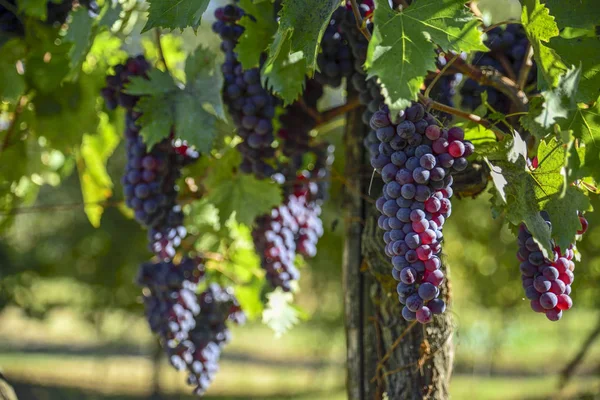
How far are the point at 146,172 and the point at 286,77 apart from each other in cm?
56

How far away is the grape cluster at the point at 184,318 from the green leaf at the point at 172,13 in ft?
3.20

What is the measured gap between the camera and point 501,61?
1731 mm

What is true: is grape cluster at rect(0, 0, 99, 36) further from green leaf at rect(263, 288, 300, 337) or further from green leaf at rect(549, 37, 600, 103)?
green leaf at rect(549, 37, 600, 103)

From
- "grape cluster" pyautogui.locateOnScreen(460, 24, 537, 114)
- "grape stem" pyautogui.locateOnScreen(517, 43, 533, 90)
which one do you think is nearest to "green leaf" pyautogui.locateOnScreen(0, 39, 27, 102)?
"grape cluster" pyautogui.locateOnScreen(460, 24, 537, 114)

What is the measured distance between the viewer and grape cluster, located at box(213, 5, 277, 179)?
170 cm

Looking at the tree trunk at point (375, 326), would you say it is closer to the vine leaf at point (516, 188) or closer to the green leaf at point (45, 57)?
the vine leaf at point (516, 188)

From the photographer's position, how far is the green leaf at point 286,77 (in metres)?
1.49

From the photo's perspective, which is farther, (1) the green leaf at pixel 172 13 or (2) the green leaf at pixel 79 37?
(2) the green leaf at pixel 79 37

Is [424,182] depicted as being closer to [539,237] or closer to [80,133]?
[539,237]

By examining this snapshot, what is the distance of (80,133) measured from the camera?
2.33 metres

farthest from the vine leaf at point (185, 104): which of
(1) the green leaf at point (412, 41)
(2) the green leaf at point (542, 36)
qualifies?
(2) the green leaf at point (542, 36)

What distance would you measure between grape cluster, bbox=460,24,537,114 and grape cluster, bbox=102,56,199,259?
812 millimetres

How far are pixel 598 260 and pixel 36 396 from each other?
8.95m

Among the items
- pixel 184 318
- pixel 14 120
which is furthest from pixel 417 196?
pixel 14 120
